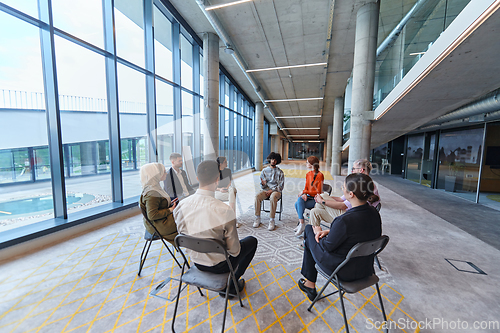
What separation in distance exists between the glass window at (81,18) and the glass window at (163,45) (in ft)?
4.24

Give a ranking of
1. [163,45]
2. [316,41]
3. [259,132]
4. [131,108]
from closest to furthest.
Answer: [131,108], [163,45], [316,41], [259,132]

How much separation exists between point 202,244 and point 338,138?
12581 millimetres

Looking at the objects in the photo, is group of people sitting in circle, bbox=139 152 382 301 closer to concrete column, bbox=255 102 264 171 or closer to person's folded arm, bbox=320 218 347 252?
person's folded arm, bbox=320 218 347 252

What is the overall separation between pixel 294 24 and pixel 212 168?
19.0ft

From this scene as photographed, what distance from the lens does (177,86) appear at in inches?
217

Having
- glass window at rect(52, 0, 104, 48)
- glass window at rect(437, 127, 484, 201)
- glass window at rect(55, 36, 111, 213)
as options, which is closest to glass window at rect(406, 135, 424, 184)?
glass window at rect(437, 127, 484, 201)

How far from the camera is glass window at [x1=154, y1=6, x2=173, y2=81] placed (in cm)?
494

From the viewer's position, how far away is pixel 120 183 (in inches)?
161

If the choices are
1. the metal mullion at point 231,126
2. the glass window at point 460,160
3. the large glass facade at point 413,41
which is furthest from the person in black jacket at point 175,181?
the glass window at point 460,160

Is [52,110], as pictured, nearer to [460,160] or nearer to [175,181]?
[175,181]

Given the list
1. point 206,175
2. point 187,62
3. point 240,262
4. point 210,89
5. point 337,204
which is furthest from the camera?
point 187,62

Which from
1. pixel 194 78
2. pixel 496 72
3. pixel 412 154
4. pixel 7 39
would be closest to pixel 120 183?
pixel 7 39

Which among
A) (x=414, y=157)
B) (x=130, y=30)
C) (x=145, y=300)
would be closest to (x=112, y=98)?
(x=130, y=30)

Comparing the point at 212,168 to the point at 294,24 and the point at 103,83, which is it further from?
the point at 294,24
